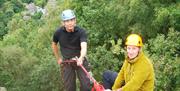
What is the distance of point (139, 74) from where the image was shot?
15.6 ft

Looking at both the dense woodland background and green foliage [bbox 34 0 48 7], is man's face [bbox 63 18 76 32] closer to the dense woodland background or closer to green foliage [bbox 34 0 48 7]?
the dense woodland background

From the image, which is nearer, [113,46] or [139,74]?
[139,74]

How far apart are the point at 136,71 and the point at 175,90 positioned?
10.2 m

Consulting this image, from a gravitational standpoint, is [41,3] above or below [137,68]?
below

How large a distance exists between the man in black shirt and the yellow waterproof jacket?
1.40 metres

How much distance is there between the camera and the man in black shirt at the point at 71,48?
249 inches

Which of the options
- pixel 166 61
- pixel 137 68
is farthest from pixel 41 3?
pixel 137 68

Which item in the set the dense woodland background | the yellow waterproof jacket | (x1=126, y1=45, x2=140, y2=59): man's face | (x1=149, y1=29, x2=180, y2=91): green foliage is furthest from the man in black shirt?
(x1=149, y1=29, x2=180, y2=91): green foliage

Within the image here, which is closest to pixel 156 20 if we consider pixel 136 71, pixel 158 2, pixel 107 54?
pixel 158 2

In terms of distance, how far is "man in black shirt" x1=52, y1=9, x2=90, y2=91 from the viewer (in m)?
6.32

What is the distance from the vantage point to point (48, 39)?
98.8 feet

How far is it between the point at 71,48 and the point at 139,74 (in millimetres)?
2189

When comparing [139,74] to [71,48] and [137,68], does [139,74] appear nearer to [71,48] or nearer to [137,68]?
[137,68]

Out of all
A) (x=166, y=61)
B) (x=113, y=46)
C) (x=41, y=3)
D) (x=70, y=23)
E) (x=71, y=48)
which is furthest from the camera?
(x=41, y=3)
